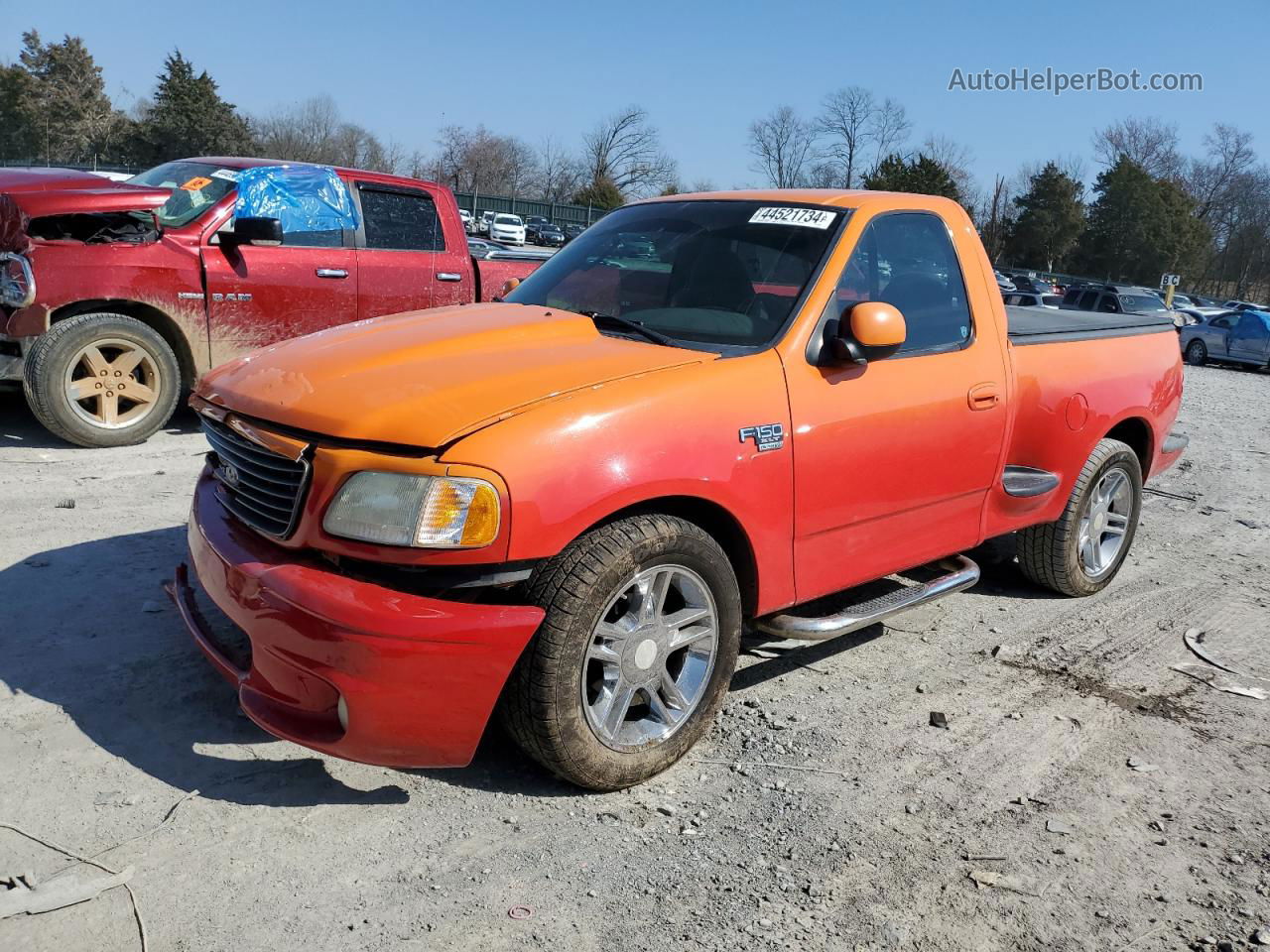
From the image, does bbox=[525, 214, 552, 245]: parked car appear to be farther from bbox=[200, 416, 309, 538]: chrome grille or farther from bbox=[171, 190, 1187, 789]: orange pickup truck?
bbox=[200, 416, 309, 538]: chrome grille

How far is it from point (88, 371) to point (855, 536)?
17.5 ft

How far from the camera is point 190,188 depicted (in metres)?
7.36

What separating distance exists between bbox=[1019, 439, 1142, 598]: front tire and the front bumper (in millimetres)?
3230

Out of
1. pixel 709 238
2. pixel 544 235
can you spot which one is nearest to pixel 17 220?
pixel 709 238

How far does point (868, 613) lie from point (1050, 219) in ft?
221

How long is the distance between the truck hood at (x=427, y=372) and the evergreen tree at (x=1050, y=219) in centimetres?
6782

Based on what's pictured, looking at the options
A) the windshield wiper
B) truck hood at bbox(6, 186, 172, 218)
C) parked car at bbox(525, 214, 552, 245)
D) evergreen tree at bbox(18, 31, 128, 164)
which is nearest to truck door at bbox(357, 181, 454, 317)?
truck hood at bbox(6, 186, 172, 218)

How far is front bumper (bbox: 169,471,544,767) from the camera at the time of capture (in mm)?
2672

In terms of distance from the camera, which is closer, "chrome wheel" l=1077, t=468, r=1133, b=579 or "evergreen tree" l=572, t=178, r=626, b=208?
"chrome wheel" l=1077, t=468, r=1133, b=579

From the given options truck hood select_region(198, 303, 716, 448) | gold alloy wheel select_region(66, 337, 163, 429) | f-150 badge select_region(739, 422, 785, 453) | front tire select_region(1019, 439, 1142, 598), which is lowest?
front tire select_region(1019, 439, 1142, 598)

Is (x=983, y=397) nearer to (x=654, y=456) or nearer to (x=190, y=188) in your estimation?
(x=654, y=456)

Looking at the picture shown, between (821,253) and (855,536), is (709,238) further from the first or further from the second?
(855,536)

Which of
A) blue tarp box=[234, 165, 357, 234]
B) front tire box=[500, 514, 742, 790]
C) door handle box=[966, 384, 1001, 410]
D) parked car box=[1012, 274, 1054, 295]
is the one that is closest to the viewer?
front tire box=[500, 514, 742, 790]

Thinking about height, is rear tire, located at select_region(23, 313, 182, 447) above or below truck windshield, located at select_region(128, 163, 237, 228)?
below
